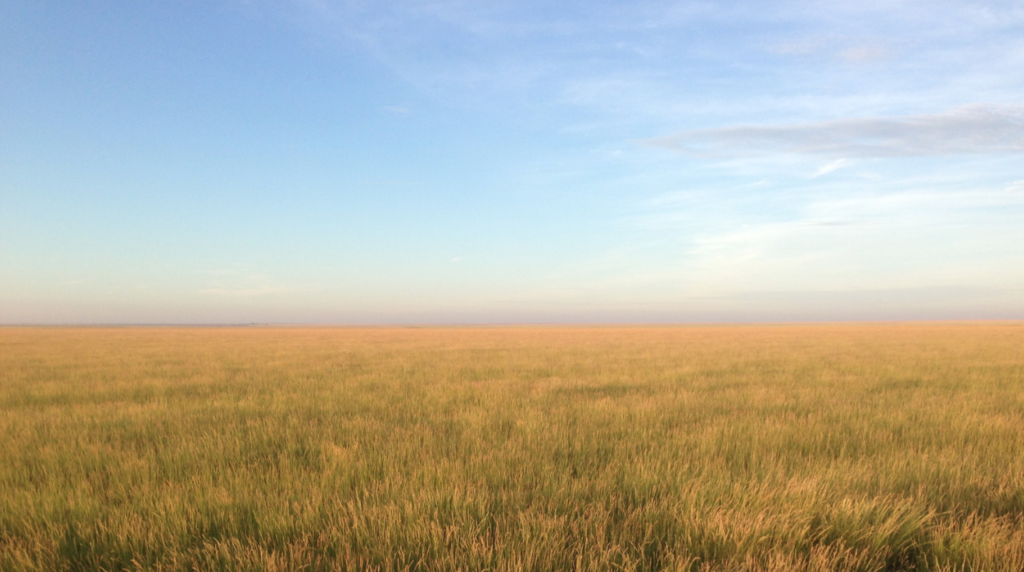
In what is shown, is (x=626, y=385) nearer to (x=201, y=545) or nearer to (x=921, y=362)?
(x=201, y=545)

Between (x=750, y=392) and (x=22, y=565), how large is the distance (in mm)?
9909

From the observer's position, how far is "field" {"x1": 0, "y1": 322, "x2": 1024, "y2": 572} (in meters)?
2.78

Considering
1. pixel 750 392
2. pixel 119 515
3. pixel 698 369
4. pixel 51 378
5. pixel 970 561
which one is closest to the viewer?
pixel 970 561

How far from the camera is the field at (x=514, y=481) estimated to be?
278cm

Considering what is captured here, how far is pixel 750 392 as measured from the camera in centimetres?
937

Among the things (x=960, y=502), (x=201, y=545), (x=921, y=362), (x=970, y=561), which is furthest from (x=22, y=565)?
(x=921, y=362)

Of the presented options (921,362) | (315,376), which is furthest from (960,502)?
(921,362)

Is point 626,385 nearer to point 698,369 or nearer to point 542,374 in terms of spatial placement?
point 542,374

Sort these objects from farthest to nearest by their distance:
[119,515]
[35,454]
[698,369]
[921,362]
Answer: [921,362] < [698,369] < [35,454] < [119,515]

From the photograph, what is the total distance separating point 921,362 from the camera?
1559cm

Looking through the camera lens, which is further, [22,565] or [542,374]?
[542,374]

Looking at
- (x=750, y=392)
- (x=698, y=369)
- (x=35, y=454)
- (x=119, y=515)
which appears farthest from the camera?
(x=698, y=369)

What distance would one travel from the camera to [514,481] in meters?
4.04

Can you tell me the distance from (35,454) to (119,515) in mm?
3012
